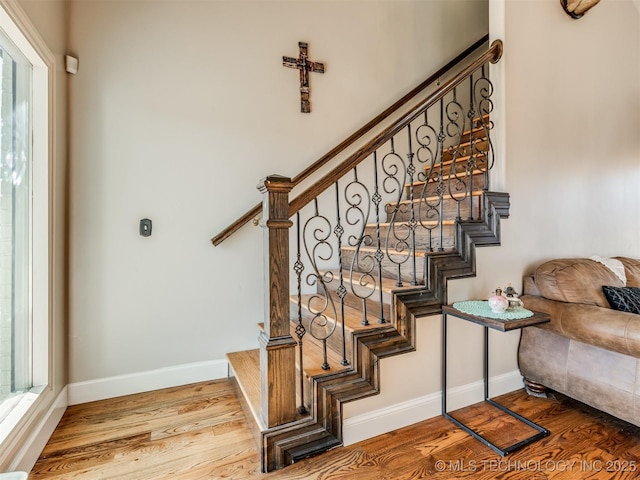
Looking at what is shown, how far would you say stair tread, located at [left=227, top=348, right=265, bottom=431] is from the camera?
5.59 feet

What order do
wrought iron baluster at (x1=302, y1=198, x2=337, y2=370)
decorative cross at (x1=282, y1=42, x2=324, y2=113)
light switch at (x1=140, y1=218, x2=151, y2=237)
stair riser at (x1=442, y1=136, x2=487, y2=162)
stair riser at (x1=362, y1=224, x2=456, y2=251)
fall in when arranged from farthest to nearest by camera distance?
stair riser at (x1=442, y1=136, x2=487, y2=162) < decorative cross at (x1=282, y1=42, x2=324, y2=113) < light switch at (x1=140, y1=218, x2=151, y2=237) < stair riser at (x1=362, y1=224, x2=456, y2=251) < wrought iron baluster at (x1=302, y1=198, x2=337, y2=370)

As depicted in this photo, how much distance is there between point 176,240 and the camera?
2287 mm

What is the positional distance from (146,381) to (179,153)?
1.54m

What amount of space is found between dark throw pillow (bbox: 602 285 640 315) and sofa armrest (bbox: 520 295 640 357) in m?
0.12

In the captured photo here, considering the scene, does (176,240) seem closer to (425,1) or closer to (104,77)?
(104,77)

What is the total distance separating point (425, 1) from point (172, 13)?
2.28 m

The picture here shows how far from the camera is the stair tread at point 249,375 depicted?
170 cm

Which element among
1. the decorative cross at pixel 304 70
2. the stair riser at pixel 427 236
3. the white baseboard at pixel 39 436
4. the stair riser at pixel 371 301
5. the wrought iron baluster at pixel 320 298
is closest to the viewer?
the white baseboard at pixel 39 436

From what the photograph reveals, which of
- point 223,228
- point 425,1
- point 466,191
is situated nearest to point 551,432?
point 466,191

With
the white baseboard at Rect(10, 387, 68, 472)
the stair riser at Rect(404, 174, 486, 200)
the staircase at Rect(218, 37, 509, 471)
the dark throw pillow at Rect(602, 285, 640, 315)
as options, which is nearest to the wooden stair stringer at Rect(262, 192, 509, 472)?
the staircase at Rect(218, 37, 509, 471)

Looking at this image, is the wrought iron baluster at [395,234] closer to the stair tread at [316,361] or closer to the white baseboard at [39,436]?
the stair tread at [316,361]

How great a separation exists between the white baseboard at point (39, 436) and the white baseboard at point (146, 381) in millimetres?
95

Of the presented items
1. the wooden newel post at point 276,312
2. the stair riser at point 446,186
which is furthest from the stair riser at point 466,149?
the wooden newel post at point 276,312

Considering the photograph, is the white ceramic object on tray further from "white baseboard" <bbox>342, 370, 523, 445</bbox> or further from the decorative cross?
the decorative cross
